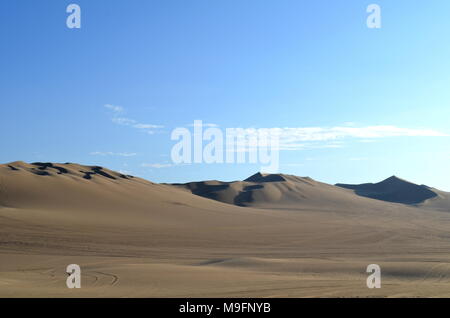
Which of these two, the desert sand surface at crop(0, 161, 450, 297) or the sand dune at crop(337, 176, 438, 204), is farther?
the sand dune at crop(337, 176, 438, 204)

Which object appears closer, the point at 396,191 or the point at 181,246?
the point at 181,246

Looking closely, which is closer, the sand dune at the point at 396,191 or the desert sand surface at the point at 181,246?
the desert sand surface at the point at 181,246

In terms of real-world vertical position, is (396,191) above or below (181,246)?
above

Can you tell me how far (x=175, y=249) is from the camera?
22922 millimetres

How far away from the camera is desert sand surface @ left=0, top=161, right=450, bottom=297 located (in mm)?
12695

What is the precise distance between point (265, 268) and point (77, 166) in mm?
40406

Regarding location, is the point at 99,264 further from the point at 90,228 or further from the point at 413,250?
the point at 413,250

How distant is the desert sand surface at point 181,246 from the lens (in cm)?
1270

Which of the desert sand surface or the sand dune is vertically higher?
the sand dune

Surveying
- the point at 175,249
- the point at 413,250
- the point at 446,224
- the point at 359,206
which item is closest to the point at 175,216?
the point at 175,249

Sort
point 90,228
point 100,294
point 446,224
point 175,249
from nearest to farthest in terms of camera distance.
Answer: point 100,294
point 175,249
point 90,228
point 446,224

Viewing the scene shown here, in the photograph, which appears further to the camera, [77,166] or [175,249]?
[77,166]

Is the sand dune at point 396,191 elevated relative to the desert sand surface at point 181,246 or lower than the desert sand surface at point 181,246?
elevated

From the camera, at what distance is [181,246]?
24.0m
